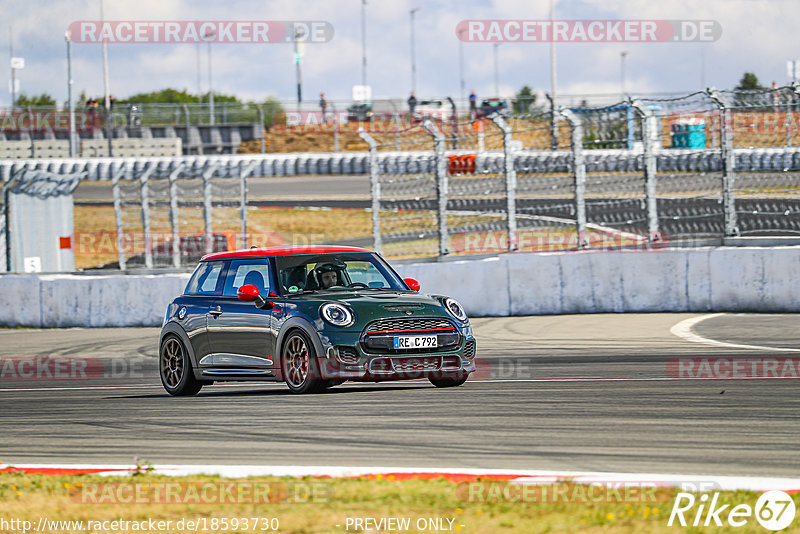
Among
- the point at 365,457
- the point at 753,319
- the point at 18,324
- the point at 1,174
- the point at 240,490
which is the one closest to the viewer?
the point at 240,490

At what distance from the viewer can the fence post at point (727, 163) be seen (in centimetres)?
1503

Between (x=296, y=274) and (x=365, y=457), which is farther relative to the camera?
(x=296, y=274)

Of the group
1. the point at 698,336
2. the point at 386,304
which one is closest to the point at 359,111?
the point at 698,336

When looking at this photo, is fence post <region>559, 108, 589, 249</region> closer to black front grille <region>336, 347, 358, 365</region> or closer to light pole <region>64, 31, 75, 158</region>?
black front grille <region>336, 347, 358, 365</region>

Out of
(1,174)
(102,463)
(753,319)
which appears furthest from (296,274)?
(1,174)

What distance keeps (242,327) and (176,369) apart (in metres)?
0.94

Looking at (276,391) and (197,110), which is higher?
(197,110)

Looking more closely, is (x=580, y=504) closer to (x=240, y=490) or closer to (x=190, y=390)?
(x=240, y=490)

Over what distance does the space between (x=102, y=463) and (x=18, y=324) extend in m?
13.0

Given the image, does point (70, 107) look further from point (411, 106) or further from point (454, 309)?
point (454, 309)

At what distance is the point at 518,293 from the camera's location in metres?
16.6

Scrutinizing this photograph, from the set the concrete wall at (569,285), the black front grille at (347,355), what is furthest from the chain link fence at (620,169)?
the black front grille at (347,355)

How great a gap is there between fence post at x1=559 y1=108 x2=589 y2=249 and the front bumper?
722 centimetres

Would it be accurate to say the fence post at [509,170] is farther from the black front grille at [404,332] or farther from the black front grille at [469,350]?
the black front grille at [404,332]
